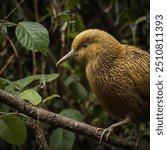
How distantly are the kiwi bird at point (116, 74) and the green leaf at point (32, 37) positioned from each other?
0.24 meters

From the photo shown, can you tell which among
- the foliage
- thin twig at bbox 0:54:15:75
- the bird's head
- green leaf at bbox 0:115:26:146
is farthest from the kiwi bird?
thin twig at bbox 0:54:15:75

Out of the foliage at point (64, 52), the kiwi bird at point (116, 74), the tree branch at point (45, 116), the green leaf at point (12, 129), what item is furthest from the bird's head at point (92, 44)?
the green leaf at point (12, 129)

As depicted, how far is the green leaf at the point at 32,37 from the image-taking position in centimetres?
289

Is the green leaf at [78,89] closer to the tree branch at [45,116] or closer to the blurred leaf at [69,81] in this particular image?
the blurred leaf at [69,81]

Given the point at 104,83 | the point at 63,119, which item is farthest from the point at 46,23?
the point at 63,119

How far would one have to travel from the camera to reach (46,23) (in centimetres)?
395

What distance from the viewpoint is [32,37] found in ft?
9.52

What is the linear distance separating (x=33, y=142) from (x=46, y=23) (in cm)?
83

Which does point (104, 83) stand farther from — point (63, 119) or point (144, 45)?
point (144, 45)

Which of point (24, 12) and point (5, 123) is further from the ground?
point (24, 12)

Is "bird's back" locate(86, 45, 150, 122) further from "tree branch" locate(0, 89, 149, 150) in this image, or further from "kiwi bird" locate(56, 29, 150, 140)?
"tree branch" locate(0, 89, 149, 150)

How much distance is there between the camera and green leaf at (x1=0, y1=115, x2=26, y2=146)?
2.52 m

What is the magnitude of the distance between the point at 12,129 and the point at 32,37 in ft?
1.84

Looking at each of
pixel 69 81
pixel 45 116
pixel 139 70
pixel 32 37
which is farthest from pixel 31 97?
pixel 69 81
